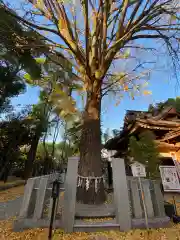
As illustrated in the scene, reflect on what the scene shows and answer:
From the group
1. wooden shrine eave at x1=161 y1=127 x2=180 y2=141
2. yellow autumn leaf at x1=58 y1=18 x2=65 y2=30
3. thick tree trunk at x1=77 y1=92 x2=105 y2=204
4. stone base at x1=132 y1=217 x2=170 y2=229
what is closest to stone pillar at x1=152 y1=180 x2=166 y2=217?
stone base at x1=132 y1=217 x2=170 y2=229

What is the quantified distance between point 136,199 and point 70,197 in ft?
4.59

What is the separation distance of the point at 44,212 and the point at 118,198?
153 centimetres

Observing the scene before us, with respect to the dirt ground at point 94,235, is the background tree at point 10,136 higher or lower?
higher

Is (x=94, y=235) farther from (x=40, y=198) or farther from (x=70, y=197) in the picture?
(x=40, y=198)

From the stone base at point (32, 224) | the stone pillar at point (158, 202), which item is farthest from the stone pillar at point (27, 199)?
the stone pillar at point (158, 202)

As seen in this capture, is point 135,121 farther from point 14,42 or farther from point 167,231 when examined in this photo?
point 14,42

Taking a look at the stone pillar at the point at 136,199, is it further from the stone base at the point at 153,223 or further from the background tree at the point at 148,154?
the background tree at the point at 148,154

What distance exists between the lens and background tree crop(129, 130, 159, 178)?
5468mm

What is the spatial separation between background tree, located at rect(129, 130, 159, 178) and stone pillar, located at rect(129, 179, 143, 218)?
2450mm

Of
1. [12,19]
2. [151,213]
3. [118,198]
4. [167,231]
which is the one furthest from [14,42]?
[167,231]

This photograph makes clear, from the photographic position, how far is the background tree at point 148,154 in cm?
547

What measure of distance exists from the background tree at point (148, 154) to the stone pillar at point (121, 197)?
9.07 feet

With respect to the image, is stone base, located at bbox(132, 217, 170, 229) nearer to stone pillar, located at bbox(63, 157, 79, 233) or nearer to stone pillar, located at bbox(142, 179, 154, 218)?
stone pillar, located at bbox(142, 179, 154, 218)

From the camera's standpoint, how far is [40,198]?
9.64ft
